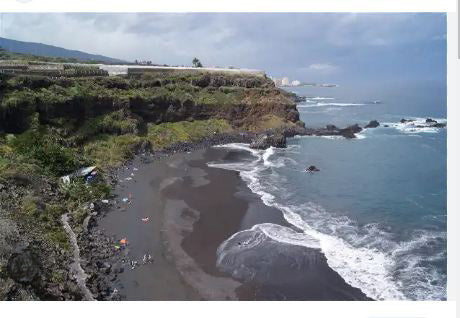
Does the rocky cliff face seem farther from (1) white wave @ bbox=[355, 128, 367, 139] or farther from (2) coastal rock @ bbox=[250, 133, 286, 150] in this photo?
Answer: (1) white wave @ bbox=[355, 128, 367, 139]

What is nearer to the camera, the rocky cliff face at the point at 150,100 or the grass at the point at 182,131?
the rocky cliff face at the point at 150,100

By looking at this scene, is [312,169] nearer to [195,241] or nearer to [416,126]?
[195,241]

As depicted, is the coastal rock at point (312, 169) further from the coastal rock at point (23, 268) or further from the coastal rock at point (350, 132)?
the coastal rock at point (23, 268)

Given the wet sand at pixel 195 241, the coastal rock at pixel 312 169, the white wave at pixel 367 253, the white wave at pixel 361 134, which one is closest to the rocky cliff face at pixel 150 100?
the white wave at pixel 361 134

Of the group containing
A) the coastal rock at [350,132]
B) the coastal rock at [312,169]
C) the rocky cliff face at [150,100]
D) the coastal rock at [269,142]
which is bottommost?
the coastal rock at [312,169]
